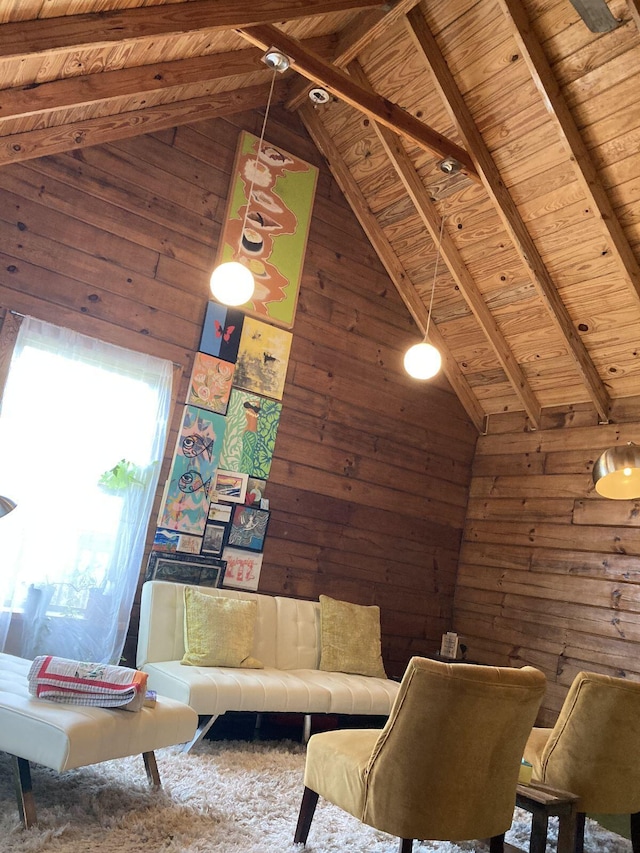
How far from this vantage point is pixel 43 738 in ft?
8.07

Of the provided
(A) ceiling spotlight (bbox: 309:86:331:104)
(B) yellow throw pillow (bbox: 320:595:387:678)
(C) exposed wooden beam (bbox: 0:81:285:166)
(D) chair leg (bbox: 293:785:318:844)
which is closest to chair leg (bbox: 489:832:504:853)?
(D) chair leg (bbox: 293:785:318:844)

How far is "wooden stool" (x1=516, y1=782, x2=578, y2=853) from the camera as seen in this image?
2602mm

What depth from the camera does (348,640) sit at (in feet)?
15.6

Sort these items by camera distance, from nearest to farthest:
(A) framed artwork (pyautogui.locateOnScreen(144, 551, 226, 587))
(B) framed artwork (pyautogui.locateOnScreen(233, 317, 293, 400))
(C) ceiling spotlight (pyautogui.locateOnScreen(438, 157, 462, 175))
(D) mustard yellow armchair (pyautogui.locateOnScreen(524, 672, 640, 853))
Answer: (D) mustard yellow armchair (pyautogui.locateOnScreen(524, 672, 640, 853)), (C) ceiling spotlight (pyautogui.locateOnScreen(438, 157, 462, 175)), (A) framed artwork (pyautogui.locateOnScreen(144, 551, 226, 587)), (B) framed artwork (pyautogui.locateOnScreen(233, 317, 293, 400))

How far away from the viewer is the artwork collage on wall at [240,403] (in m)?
4.79

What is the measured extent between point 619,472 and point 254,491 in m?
2.39

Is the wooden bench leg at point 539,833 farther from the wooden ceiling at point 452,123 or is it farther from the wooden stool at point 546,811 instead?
the wooden ceiling at point 452,123

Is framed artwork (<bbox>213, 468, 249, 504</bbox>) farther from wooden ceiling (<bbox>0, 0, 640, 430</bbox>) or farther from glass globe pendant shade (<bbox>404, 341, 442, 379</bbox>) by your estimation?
wooden ceiling (<bbox>0, 0, 640, 430</bbox>)

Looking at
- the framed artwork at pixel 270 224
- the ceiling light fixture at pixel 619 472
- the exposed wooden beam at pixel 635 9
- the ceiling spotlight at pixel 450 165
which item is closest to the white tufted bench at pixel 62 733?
the ceiling light fixture at pixel 619 472

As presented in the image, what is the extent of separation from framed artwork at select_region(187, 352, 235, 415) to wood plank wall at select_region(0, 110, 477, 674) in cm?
9

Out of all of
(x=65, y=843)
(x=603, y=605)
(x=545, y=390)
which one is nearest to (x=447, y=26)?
(x=545, y=390)

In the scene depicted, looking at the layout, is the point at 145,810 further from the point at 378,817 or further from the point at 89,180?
the point at 89,180

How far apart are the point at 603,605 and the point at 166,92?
442cm

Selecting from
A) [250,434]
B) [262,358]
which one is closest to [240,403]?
[250,434]
